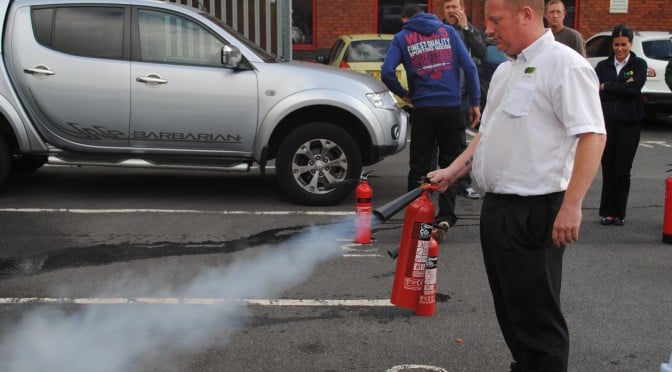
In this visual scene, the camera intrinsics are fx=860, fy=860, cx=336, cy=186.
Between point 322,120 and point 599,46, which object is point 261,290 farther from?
point 599,46

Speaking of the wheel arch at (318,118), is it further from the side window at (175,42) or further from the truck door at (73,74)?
the truck door at (73,74)

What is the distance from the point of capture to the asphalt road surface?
180 inches

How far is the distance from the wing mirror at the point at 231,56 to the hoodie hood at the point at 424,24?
6.23ft

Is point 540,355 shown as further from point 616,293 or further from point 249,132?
point 249,132

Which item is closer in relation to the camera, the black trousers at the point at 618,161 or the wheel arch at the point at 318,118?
the black trousers at the point at 618,161

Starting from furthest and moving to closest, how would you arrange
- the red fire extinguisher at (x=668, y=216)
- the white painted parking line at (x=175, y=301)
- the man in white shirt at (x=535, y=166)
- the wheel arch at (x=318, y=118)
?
the wheel arch at (x=318, y=118) → the red fire extinguisher at (x=668, y=216) → the white painted parking line at (x=175, y=301) → the man in white shirt at (x=535, y=166)

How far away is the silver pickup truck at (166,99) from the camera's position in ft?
26.9

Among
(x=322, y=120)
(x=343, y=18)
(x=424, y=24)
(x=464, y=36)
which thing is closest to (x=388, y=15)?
(x=343, y=18)

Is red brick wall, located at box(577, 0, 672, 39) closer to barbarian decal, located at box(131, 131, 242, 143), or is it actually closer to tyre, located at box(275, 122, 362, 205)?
tyre, located at box(275, 122, 362, 205)

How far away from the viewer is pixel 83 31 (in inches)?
329

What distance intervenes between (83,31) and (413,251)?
508 centimetres

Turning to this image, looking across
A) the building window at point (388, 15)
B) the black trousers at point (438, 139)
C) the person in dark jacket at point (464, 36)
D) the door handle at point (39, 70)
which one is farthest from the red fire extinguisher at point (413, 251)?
the building window at point (388, 15)

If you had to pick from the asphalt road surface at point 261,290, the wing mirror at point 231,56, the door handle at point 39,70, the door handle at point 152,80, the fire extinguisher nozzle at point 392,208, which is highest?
the wing mirror at point 231,56

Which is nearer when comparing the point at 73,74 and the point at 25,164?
the point at 73,74
